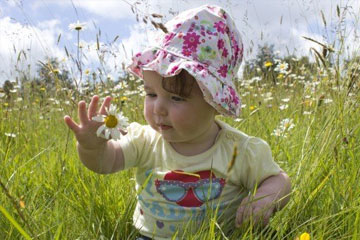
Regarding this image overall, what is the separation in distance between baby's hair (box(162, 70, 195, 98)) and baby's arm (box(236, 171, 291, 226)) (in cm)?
36

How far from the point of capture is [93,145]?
4.45 ft

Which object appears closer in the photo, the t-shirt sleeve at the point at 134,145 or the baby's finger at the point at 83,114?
the baby's finger at the point at 83,114

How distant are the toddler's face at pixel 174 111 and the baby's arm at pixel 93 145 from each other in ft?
0.47

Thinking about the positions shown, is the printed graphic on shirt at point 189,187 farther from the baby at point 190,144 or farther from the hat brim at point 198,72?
the hat brim at point 198,72

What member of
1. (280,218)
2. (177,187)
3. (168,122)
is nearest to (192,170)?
(177,187)

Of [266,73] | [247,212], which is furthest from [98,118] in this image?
[266,73]

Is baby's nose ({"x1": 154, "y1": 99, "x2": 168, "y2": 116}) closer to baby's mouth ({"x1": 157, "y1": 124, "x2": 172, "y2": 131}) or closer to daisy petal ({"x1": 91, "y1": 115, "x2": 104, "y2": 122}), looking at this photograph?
baby's mouth ({"x1": 157, "y1": 124, "x2": 172, "y2": 131})

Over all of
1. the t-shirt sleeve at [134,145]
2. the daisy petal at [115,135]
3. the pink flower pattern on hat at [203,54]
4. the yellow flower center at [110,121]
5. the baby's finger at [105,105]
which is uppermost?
the pink flower pattern on hat at [203,54]

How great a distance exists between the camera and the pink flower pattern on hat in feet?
4.58

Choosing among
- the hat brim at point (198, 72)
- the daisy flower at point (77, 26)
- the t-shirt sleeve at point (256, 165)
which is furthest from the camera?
the daisy flower at point (77, 26)

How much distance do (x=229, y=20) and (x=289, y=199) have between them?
0.59 meters

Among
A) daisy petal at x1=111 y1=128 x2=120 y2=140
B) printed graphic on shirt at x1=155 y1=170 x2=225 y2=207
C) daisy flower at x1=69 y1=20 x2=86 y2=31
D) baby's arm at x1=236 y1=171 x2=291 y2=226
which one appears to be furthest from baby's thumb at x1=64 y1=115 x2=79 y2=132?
daisy flower at x1=69 y1=20 x2=86 y2=31

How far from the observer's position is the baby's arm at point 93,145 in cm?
131

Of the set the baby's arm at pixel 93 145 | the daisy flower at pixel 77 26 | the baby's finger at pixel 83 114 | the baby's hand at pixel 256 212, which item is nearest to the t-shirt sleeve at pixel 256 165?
the baby's hand at pixel 256 212
